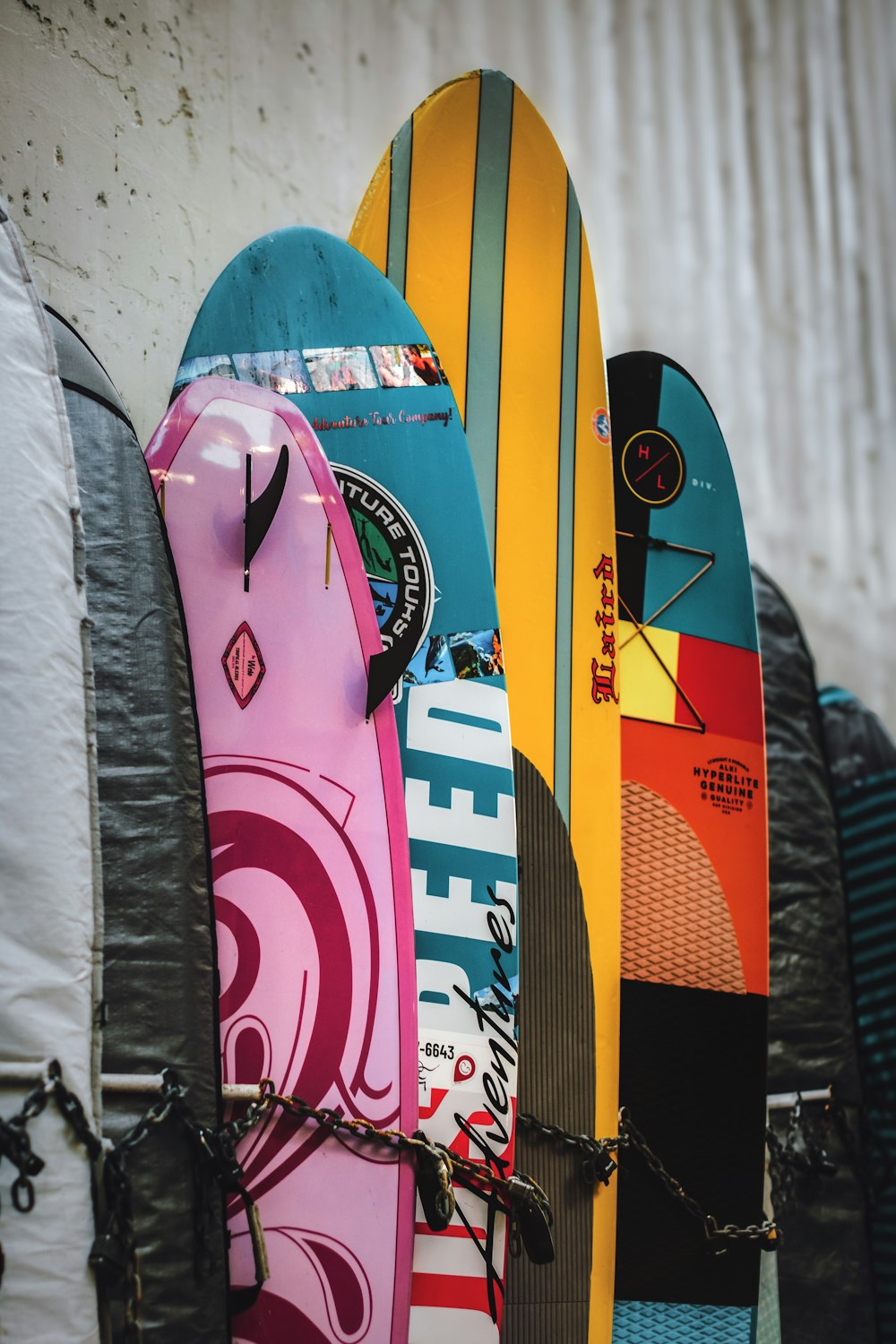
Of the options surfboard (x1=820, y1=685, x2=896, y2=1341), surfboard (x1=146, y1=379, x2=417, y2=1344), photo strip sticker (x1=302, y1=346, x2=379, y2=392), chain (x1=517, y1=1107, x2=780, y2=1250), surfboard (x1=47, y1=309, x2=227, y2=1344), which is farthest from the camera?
surfboard (x1=820, y1=685, x2=896, y2=1341)

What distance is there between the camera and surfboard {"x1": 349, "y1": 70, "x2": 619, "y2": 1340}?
149cm

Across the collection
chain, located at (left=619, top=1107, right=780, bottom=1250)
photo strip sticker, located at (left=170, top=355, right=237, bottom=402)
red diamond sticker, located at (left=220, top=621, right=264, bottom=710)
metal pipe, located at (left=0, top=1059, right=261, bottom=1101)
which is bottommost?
chain, located at (left=619, top=1107, right=780, bottom=1250)

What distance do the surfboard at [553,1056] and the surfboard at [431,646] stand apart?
112mm

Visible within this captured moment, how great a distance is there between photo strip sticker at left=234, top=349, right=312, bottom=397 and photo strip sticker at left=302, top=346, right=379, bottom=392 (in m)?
0.01

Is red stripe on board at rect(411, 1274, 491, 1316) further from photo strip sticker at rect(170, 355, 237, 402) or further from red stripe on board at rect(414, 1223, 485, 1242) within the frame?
photo strip sticker at rect(170, 355, 237, 402)

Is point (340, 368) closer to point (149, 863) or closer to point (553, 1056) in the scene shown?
point (149, 863)

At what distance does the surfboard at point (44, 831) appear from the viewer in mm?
880

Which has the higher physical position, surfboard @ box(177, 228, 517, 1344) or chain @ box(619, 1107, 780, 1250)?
surfboard @ box(177, 228, 517, 1344)

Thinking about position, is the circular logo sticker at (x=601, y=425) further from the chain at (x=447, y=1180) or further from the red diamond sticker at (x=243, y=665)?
the chain at (x=447, y=1180)

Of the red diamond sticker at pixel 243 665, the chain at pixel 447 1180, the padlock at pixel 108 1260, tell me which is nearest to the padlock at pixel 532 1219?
the chain at pixel 447 1180

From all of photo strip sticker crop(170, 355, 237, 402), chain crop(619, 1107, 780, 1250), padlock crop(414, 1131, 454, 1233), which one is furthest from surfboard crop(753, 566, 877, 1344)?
photo strip sticker crop(170, 355, 237, 402)

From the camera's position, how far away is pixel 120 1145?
0.97 meters

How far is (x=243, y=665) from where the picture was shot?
125cm

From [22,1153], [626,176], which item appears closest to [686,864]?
[22,1153]
